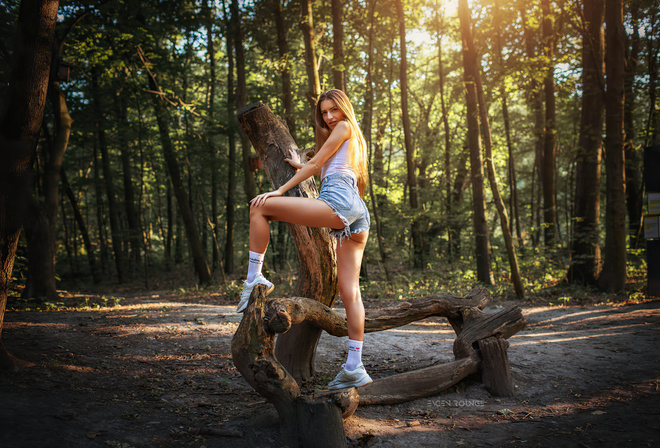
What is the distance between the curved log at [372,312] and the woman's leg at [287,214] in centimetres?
53

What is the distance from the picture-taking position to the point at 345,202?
3270 millimetres

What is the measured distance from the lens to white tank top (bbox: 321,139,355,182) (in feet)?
11.4

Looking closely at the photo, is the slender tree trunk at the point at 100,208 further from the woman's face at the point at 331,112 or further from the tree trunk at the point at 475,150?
the woman's face at the point at 331,112

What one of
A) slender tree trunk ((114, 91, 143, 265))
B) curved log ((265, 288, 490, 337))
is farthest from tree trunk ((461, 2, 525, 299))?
slender tree trunk ((114, 91, 143, 265))

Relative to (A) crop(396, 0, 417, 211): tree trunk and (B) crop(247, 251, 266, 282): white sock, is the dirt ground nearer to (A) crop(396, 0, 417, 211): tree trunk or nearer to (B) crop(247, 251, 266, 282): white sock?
(B) crop(247, 251, 266, 282): white sock

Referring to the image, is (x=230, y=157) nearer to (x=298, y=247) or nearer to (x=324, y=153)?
(x=298, y=247)

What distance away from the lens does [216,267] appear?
18.1m

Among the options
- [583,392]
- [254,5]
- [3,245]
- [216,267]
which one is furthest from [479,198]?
[216,267]

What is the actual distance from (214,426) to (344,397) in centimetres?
115

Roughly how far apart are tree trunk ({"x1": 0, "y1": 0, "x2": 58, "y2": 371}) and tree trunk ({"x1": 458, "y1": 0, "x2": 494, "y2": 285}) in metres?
8.38

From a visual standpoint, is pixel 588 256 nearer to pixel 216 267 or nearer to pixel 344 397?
pixel 344 397

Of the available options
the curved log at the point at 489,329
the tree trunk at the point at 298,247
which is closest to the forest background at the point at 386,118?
the tree trunk at the point at 298,247

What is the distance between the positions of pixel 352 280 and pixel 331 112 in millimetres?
1494

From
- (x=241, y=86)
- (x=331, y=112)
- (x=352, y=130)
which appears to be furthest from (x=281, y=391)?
(x=241, y=86)
